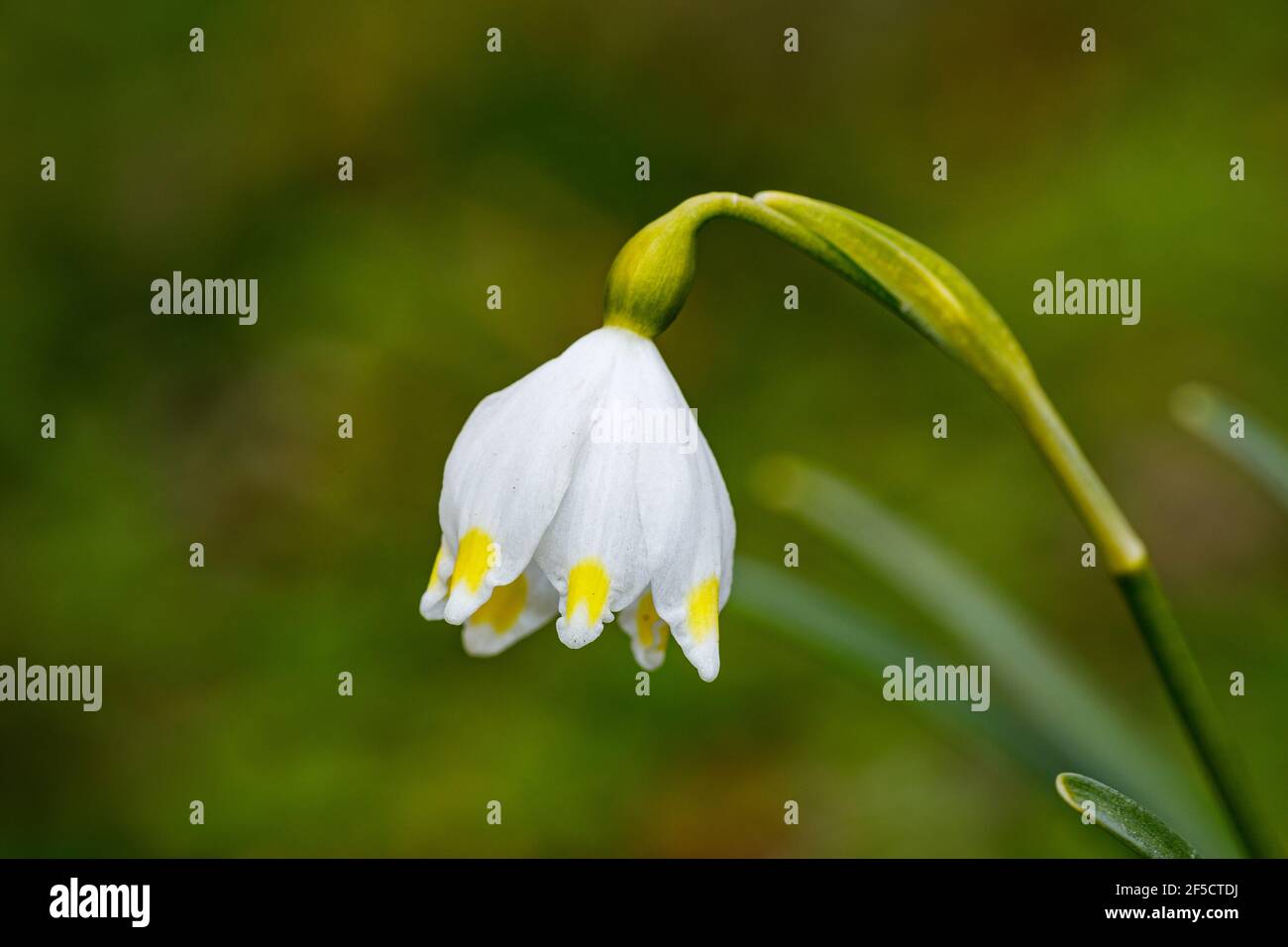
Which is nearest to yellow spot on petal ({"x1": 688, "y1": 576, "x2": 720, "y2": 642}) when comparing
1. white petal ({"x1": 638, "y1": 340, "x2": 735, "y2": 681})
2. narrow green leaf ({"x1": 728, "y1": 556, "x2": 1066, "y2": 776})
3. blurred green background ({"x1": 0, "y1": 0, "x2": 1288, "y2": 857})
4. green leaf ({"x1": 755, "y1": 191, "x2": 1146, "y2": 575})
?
white petal ({"x1": 638, "y1": 340, "x2": 735, "y2": 681})

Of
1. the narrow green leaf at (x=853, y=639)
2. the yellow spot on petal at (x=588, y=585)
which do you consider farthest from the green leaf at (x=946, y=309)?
the narrow green leaf at (x=853, y=639)

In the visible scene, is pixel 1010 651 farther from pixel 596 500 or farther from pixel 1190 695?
pixel 596 500

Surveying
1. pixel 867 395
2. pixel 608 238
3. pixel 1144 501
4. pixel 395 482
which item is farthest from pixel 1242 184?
pixel 395 482

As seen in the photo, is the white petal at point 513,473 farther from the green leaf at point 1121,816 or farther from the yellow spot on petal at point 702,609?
the green leaf at point 1121,816

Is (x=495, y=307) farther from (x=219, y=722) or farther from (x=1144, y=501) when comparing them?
(x=1144, y=501)

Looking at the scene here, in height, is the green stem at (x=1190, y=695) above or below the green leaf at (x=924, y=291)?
below
